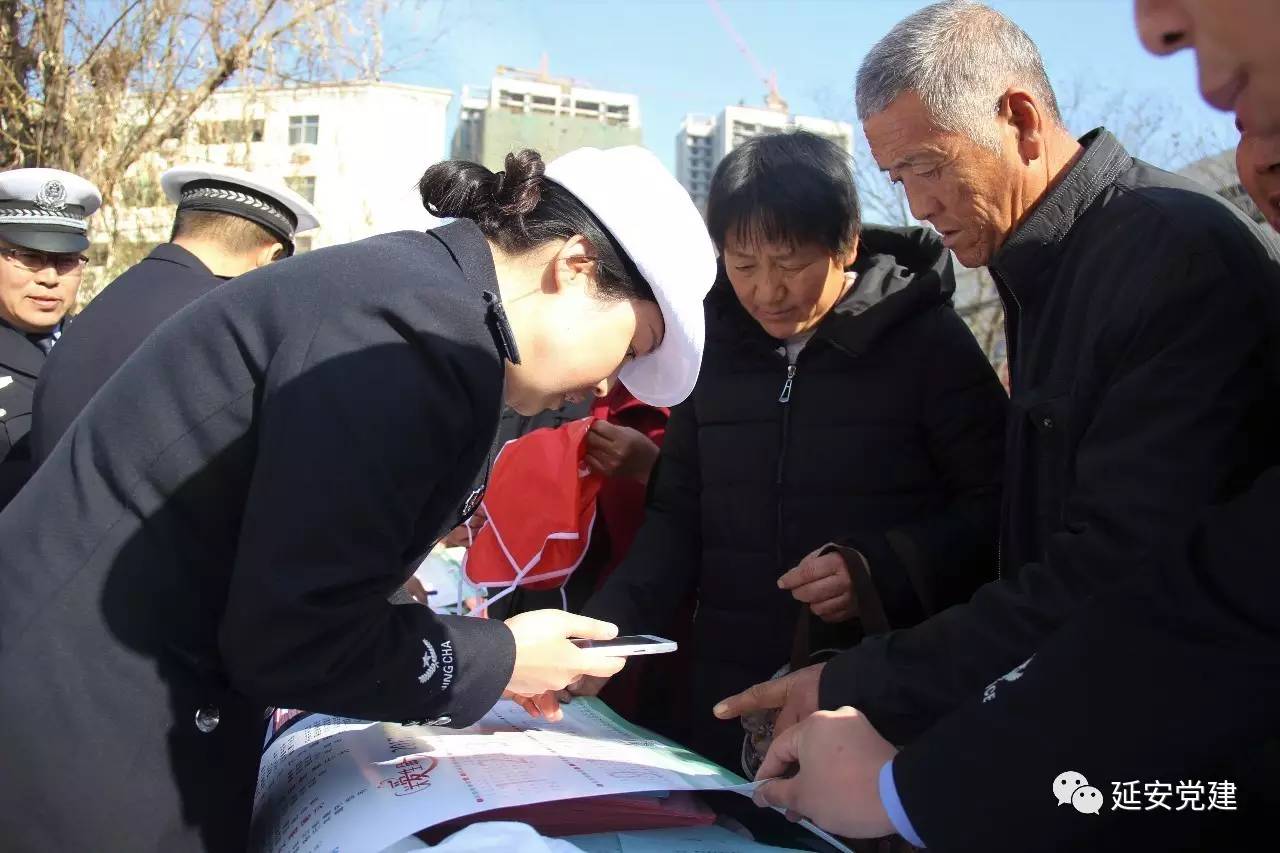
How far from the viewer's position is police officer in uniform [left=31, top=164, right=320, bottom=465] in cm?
224

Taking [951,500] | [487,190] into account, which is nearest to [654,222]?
[487,190]

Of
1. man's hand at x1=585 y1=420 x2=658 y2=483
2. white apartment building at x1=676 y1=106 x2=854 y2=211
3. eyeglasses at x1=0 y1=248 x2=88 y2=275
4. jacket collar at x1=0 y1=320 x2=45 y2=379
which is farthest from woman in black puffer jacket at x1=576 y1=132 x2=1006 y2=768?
white apartment building at x1=676 y1=106 x2=854 y2=211

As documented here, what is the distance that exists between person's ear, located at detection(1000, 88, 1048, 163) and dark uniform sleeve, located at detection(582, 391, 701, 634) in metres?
0.86

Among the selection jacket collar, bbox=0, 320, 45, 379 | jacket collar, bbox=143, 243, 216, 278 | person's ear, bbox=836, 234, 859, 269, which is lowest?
jacket collar, bbox=0, 320, 45, 379

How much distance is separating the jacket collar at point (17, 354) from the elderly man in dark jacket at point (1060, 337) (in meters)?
2.74

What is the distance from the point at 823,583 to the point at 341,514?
0.98 metres

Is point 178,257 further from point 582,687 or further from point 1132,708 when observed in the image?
point 1132,708

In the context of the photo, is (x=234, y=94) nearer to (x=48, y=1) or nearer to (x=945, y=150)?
(x=48, y=1)

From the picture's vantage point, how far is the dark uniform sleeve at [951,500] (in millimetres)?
1772

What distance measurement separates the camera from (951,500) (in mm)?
1968

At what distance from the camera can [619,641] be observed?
1486 millimetres

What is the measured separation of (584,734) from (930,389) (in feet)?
3.08

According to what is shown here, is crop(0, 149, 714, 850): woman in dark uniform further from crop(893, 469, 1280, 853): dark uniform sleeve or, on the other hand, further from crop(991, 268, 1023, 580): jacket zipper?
crop(991, 268, 1023, 580): jacket zipper

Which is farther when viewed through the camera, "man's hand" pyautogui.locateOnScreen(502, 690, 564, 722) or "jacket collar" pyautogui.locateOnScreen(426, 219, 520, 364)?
"man's hand" pyautogui.locateOnScreen(502, 690, 564, 722)
